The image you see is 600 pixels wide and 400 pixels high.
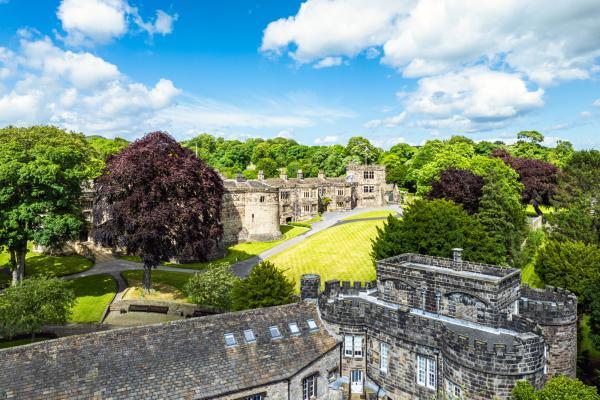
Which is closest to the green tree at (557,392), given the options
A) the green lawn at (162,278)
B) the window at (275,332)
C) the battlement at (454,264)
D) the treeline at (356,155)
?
the battlement at (454,264)

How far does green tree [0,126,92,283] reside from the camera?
32250 mm

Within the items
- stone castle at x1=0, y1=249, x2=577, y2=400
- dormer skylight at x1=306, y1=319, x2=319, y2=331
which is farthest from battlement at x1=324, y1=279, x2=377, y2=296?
dormer skylight at x1=306, y1=319, x2=319, y2=331

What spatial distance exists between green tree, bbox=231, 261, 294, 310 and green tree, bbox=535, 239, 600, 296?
2320 cm

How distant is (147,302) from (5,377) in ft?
61.1

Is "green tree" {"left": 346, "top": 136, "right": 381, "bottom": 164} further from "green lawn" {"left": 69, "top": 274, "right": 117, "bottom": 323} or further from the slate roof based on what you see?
the slate roof

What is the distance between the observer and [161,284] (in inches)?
1610

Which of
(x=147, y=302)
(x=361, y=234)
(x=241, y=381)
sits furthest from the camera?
(x=361, y=234)

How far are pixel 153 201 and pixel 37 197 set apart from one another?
32.9 ft

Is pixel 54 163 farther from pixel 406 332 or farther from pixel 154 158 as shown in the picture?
pixel 406 332

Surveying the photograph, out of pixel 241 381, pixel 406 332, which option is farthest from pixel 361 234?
pixel 241 381

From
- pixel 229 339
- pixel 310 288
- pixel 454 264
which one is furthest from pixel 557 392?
pixel 229 339

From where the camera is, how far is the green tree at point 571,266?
101ft

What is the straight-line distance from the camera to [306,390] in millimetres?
20578

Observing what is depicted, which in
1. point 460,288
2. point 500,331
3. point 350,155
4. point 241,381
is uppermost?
point 350,155
